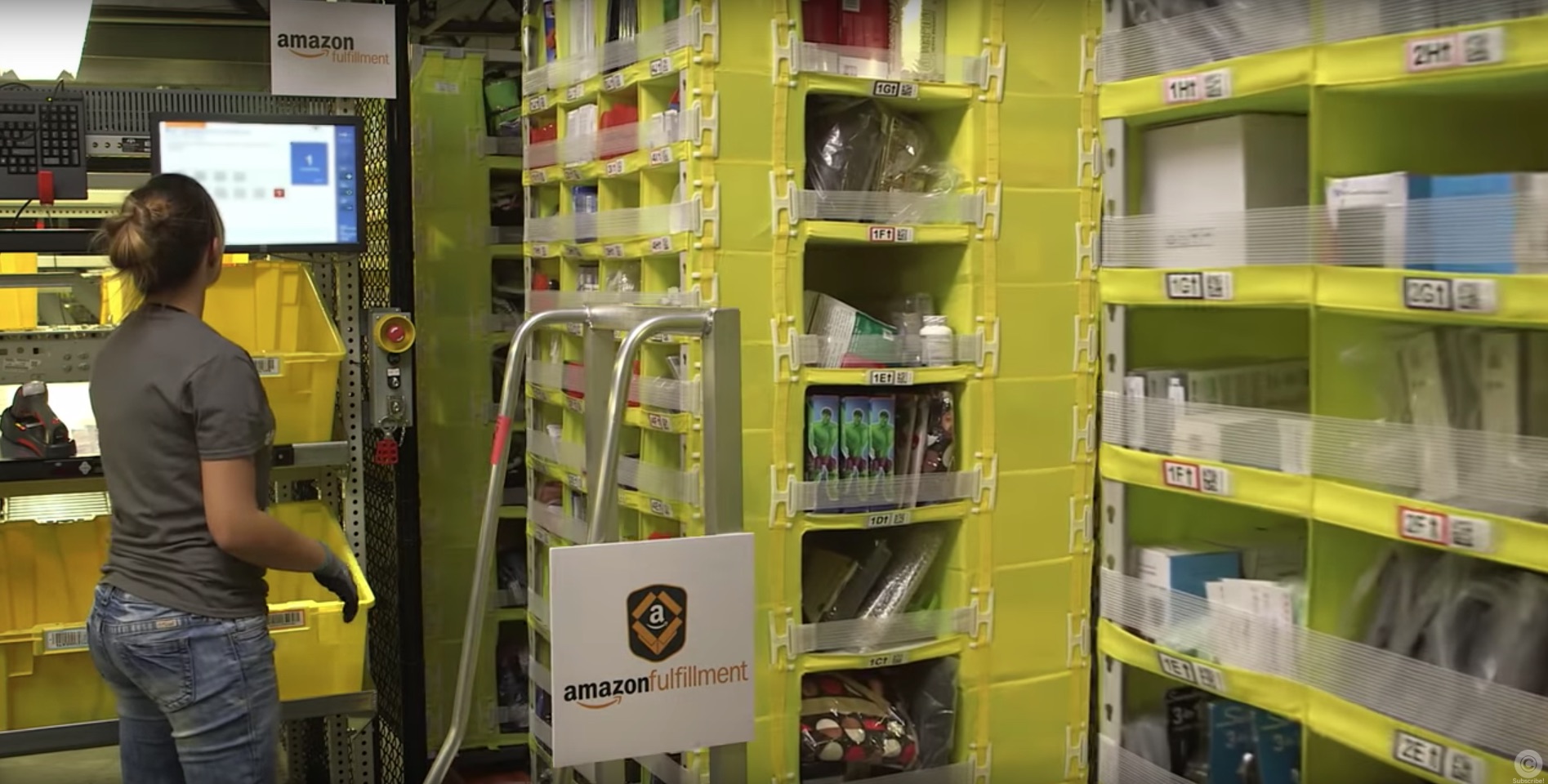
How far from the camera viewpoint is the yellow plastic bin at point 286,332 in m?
3.49

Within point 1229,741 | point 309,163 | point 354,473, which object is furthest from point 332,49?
point 1229,741

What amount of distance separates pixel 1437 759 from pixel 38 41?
4078 millimetres

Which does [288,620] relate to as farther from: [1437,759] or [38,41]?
[1437,759]

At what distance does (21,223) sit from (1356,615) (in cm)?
434

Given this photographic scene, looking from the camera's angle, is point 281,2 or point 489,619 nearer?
point 281,2

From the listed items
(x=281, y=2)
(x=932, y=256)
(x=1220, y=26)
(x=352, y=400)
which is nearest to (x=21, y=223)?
(x=281, y=2)

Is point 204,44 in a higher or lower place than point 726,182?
higher

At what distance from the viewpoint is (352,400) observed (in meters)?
3.73

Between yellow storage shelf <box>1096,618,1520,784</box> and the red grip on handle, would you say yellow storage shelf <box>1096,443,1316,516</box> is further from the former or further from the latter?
the red grip on handle

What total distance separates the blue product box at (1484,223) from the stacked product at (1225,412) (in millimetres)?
364

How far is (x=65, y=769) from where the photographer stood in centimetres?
503

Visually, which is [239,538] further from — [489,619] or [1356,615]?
[489,619]

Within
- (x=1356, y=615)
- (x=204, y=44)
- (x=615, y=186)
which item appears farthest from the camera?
(x=204, y=44)

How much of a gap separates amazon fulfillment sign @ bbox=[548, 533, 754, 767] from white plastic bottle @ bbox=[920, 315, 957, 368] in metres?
1.19
